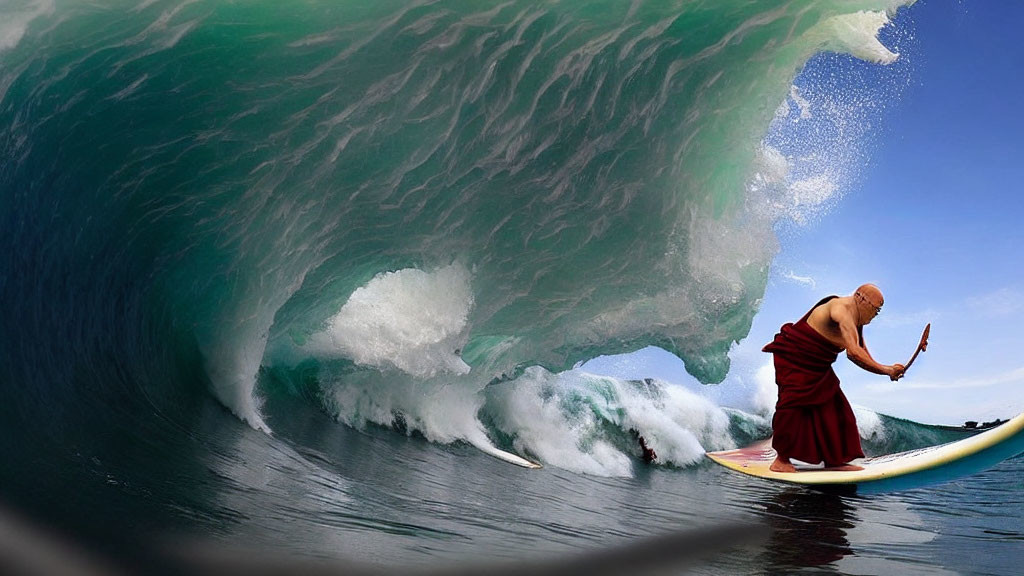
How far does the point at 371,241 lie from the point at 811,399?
3.72m

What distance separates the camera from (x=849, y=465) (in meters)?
→ 5.27

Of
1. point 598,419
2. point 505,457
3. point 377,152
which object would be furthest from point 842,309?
point 598,419

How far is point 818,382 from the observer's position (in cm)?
513

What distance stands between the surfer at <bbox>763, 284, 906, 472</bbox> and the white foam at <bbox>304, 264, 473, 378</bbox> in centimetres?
275

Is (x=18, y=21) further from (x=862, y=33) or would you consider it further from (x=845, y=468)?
(x=845, y=468)

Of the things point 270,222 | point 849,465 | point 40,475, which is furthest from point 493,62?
point 849,465

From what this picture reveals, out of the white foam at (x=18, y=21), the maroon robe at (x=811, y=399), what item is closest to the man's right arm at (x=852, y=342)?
the maroon robe at (x=811, y=399)

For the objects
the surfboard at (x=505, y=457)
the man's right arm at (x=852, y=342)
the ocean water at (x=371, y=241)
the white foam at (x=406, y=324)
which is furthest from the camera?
the surfboard at (x=505, y=457)

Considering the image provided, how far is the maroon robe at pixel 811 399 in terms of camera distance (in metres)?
5.12

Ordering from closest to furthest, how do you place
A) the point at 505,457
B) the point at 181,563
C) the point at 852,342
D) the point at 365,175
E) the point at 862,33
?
the point at 181,563, the point at 862,33, the point at 365,175, the point at 852,342, the point at 505,457

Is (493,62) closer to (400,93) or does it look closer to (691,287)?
(400,93)

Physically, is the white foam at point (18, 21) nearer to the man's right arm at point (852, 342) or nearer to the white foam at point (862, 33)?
the white foam at point (862, 33)

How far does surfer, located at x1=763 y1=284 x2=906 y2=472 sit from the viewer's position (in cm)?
497

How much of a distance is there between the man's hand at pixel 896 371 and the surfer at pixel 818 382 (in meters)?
0.44
